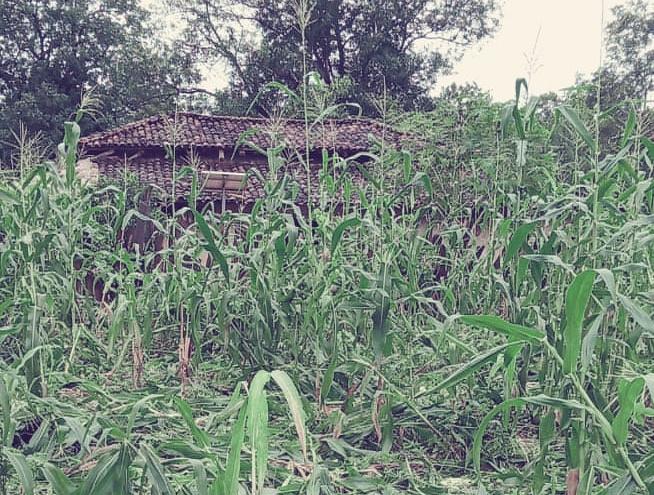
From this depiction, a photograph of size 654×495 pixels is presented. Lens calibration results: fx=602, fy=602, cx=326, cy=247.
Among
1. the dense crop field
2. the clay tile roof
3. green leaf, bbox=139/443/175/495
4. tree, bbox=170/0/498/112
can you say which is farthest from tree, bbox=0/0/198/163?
green leaf, bbox=139/443/175/495

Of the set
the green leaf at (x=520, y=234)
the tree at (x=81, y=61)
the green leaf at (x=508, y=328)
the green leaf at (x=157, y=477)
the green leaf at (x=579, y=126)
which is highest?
the tree at (x=81, y=61)

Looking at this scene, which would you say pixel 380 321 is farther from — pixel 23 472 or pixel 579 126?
pixel 23 472

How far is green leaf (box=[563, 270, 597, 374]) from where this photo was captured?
72cm

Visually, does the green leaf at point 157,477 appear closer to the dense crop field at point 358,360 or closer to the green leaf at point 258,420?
the dense crop field at point 358,360

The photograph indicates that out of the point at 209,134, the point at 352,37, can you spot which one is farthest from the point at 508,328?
the point at 352,37

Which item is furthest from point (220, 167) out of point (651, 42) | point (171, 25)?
point (651, 42)

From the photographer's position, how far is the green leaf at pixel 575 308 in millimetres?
725

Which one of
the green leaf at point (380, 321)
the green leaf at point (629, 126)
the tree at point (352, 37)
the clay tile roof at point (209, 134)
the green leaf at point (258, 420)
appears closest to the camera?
the green leaf at point (258, 420)

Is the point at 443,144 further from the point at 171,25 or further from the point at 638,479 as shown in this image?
the point at 171,25

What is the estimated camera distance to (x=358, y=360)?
145 centimetres

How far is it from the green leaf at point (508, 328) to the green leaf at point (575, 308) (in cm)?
4

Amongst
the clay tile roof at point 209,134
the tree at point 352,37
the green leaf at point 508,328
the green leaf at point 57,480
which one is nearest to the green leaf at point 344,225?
the green leaf at point 508,328

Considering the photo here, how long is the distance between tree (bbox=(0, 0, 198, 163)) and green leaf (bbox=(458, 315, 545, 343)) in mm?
19269

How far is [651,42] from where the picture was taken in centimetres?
1692
